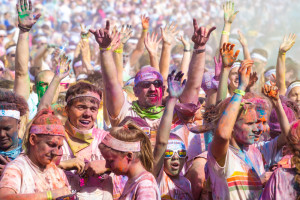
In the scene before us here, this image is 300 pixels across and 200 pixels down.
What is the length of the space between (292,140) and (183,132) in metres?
1.66

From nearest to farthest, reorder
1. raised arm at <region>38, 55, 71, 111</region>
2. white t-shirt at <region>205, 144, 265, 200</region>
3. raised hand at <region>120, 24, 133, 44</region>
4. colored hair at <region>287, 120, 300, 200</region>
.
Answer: colored hair at <region>287, 120, 300, 200</region>
white t-shirt at <region>205, 144, 265, 200</region>
raised arm at <region>38, 55, 71, 111</region>
raised hand at <region>120, 24, 133, 44</region>

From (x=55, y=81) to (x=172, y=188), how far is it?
1536 millimetres

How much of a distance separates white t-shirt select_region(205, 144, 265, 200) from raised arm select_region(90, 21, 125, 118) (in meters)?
1.29

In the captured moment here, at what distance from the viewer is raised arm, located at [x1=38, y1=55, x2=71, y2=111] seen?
498cm

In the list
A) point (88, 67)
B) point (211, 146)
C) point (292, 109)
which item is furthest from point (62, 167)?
point (88, 67)

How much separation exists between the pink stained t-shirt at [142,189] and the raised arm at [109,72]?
5.45 ft

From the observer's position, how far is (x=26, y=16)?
17.8 feet

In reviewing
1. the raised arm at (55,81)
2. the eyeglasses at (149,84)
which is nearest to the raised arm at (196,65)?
the eyeglasses at (149,84)

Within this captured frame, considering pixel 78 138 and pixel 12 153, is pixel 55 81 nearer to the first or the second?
pixel 78 138

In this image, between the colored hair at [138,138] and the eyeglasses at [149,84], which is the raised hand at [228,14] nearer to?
the eyeglasses at [149,84]

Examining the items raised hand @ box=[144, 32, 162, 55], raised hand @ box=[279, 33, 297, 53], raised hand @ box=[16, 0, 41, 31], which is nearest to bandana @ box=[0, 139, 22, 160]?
raised hand @ box=[16, 0, 41, 31]

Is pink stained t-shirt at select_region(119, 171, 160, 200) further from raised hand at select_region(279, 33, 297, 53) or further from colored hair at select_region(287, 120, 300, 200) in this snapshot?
raised hand at select_region(279, 33, 297, 53)

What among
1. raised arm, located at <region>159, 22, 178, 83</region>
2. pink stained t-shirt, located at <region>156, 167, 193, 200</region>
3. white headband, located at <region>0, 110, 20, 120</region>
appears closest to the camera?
white headband, located at <region>0, 110, 20, 120</region>

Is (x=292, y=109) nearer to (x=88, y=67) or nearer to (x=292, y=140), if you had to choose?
(x=292, y=140)
